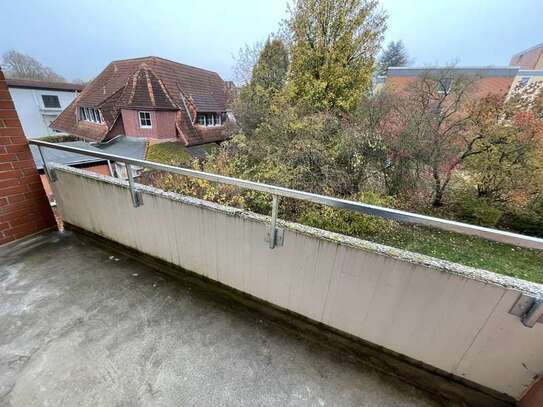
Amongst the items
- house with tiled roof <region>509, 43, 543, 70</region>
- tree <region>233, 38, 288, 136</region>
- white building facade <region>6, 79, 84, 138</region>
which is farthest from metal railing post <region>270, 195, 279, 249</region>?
house with tiled roof <region>509, 43, 543, 70</region>

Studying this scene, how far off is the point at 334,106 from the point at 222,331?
689 centimetres

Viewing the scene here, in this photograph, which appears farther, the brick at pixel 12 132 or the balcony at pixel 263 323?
the brick at pixel 12 132

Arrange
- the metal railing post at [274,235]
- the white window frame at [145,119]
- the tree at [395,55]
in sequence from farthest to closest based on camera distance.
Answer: the tree at [395,55] → the white window frame at [145,119] → the metal railing post at [274,235]

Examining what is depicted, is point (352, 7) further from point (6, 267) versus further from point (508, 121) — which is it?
point (6, 267)

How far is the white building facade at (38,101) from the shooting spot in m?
17.3

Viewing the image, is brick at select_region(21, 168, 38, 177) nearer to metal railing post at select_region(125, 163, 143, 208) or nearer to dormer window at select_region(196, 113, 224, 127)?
metal railing post at select_region(125, 163, 143, 208)

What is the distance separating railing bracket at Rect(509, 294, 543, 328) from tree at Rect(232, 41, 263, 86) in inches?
393

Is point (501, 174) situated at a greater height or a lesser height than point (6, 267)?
greater

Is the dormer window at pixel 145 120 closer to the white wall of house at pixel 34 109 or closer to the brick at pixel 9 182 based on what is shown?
the brick at pixel 9 182

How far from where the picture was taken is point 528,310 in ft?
3.12

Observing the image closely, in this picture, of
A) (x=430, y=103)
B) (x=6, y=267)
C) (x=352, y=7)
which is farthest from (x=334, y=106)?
(x=6, y=267)

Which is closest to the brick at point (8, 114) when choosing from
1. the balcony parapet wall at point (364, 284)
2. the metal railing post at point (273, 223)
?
the balcony parapet wall at point (364, 284)

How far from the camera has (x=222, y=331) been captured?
1.52 metres

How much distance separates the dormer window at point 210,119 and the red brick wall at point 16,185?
449 inches
